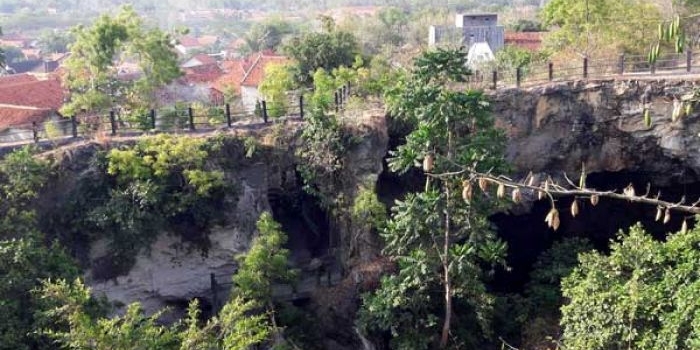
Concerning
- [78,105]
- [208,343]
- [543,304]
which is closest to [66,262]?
[208,343]

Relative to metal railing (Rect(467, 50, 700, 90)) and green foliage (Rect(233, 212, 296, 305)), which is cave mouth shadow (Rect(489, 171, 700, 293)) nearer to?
metal railing (Rect(467, 50, 700, 90))

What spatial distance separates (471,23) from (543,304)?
23.8 metres

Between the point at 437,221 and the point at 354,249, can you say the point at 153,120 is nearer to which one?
the point at 354,249

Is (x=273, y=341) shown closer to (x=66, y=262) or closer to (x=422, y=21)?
(x=66, y=262)

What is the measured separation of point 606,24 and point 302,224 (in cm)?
1080

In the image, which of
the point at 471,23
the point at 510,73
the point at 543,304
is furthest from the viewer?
the point at 471,23

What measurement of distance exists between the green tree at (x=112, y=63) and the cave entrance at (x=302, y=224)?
521 centimetres

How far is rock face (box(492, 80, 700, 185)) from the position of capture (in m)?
15.5

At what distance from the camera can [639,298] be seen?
10688 millimetres

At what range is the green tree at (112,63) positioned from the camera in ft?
56.9

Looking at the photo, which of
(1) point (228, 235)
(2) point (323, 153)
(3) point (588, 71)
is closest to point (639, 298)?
(2) point (323, 153)

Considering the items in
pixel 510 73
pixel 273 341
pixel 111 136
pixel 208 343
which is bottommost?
pixel 273 341

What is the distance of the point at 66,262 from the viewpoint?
11.5 meters

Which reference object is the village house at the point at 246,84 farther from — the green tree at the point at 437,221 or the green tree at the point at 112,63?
the green tree at the point at 437,221
